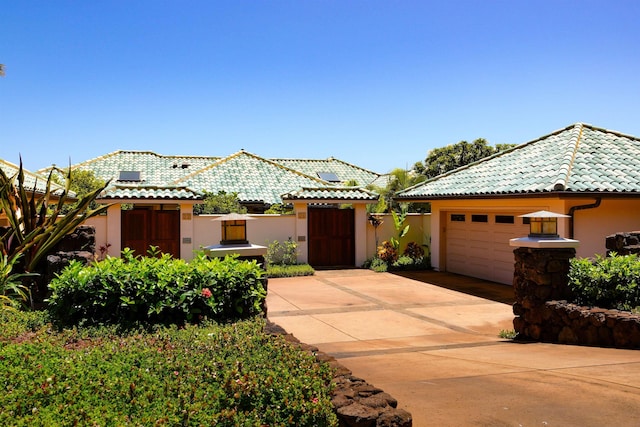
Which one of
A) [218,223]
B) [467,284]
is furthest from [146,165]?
[467,284]

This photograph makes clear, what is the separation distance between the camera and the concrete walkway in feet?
13.8

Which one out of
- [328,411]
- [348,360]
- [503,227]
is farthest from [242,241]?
[503,227]

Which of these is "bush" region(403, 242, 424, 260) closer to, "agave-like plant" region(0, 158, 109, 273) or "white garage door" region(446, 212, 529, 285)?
"white garage door" region(446, 212, 529, 285)

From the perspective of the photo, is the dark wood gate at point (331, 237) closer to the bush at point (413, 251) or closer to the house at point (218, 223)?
the house at point (218, 223)

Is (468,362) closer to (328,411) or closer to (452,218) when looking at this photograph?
(328,411)

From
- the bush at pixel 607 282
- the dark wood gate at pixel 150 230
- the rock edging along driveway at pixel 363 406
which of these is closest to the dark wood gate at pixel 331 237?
the dark wood gate at pixel 150 230

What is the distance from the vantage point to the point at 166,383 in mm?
4410

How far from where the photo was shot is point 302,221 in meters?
20.3

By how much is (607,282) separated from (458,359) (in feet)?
11.3

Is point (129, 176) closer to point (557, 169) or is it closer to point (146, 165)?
point (146, 165)

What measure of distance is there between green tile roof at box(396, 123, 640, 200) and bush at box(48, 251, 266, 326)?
8712 millimetres

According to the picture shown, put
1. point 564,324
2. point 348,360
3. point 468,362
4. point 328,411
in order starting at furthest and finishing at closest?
1. point 564,324
2. point 348,360
3. point 468,362
4. point 328,411

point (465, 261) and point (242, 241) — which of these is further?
point (465, 261)

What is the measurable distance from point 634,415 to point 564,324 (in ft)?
15.6
